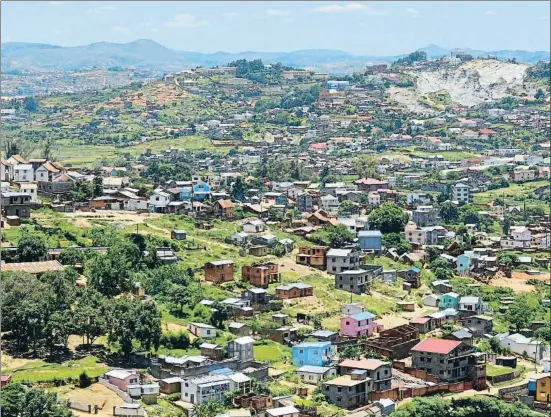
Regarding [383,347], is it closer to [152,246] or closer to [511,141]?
[152,246]

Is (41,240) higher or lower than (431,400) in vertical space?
higher

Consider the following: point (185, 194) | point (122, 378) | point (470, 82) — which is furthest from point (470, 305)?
point (470, 82)

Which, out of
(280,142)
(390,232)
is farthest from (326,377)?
(280,142)

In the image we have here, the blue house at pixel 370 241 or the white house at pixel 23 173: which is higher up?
the white house at pixel 23 173

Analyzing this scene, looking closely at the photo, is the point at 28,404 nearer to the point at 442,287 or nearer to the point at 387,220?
the point at 442,287

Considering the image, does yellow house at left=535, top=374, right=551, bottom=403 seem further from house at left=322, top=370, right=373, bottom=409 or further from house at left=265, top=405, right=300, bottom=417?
house at left=265, top=405, right=300, bottom=417

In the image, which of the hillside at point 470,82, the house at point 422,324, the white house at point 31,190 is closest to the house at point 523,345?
the house at point 422,324

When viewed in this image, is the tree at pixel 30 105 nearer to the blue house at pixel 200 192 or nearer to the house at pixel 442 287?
the blue house at pixel 200 192
